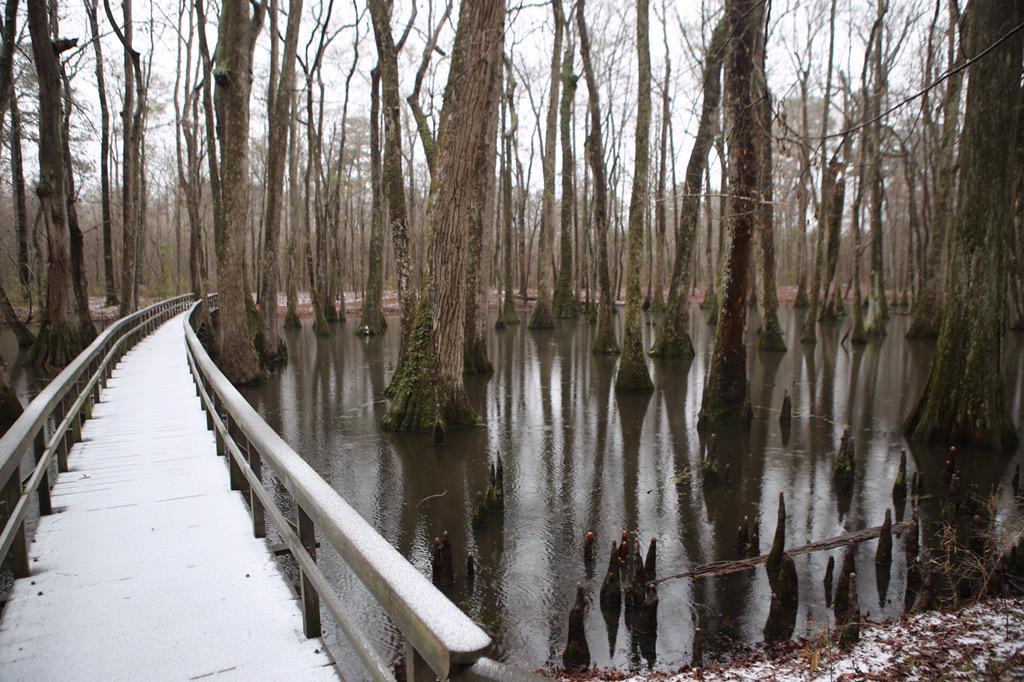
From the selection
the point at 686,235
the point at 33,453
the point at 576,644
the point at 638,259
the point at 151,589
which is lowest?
the point at 576,644

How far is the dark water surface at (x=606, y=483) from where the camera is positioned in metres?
5.38

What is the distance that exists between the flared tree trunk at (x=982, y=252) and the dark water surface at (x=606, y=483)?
0.65 m

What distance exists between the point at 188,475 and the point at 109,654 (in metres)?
2.47

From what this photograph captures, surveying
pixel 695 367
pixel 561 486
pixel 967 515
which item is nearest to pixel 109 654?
pixel 561 486

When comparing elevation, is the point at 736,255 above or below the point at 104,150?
below

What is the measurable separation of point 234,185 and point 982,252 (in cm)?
1298

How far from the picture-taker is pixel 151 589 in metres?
3.10

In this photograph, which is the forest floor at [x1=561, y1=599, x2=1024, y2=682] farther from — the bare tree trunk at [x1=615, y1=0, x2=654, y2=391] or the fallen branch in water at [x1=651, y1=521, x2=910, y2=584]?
the bare tree trunk at [x1=615, y1=0, x2=654, y2=391]

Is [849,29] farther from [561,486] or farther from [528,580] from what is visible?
[528,580]

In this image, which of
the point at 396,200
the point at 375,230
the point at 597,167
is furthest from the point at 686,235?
the point at 375,230

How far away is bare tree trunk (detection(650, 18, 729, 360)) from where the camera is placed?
53.9 feet

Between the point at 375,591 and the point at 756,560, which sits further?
the point at 756,560

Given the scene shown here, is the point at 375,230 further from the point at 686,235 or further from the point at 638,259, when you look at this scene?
the point at 638,259

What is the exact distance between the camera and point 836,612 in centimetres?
513
